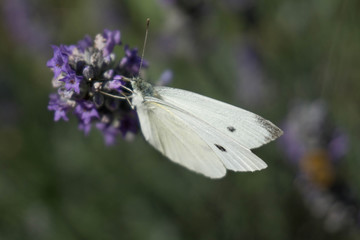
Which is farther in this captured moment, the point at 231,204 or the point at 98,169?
the point at 98,169

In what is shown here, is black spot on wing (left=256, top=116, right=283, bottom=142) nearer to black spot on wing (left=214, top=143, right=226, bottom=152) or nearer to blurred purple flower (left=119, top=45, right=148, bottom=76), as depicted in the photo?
black spot on wing (left=214, top=143, right=226, bottom=152)

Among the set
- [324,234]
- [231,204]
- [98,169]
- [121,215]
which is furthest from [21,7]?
[324,234]

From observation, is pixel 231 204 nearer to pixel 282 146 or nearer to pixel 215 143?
pixel 282 146

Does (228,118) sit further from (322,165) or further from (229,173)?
(229,173)

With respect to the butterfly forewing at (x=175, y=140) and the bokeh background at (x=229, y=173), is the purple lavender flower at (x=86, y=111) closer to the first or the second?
the butterfly forewing at (x=175, y=140)

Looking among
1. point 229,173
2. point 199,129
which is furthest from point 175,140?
point 229,173

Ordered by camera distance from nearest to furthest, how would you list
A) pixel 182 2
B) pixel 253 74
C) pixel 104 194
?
pixel 182 2 → pixel 104 194 → pixel 253 74
